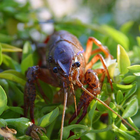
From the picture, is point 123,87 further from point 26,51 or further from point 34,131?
point 26,51

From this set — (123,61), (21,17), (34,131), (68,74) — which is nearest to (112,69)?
(123,61)

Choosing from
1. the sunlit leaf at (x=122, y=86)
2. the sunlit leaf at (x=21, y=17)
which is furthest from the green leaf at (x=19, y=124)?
the sunlit leaf at (x=21, y=17)

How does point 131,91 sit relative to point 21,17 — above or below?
below

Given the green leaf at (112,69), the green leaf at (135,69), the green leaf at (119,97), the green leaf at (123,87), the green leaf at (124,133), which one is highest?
the green leaf at (135,69)

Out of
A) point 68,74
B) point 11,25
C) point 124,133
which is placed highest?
point 11,25

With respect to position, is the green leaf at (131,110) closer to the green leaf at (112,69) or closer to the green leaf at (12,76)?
the green leaf at (112,69)

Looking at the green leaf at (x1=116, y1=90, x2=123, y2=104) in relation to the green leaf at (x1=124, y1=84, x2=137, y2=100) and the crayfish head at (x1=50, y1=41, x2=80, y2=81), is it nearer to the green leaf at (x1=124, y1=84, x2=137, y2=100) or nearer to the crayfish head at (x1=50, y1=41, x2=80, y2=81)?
the green leaf at (x1=124, y1=84, x2=137, y2=100)

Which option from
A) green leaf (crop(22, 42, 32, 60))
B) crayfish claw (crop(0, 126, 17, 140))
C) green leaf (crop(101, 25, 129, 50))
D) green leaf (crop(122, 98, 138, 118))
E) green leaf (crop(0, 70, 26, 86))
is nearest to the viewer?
crayfish claw (crop(0, 126, 17, 140))

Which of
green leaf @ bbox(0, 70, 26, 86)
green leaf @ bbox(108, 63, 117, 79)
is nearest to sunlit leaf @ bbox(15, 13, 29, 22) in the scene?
green leaf @ bbox(0, 70, 26, 86)

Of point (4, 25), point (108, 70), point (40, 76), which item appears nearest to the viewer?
point (108, 70)

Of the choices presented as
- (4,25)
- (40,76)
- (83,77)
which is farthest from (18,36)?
(83,77)

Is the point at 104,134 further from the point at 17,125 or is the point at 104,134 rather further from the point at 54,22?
the point at 54,22
